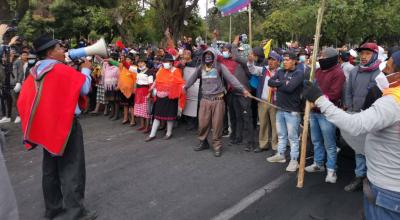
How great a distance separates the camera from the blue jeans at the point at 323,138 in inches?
215

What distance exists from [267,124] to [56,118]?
4135mm

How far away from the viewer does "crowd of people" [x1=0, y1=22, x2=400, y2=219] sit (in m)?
2.65

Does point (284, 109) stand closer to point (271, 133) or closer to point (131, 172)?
point (271, 133)

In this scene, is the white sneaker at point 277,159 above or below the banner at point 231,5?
below

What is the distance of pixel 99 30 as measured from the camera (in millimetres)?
36375

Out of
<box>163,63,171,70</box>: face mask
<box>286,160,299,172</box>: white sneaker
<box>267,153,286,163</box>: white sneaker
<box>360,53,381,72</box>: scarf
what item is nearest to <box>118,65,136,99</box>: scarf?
<box>163,63,171,70</box>: face mask

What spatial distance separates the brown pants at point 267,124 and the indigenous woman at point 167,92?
6.06ft

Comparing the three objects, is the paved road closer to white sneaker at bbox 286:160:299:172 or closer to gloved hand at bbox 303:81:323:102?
white sneaker at bbox 286:160:299:172

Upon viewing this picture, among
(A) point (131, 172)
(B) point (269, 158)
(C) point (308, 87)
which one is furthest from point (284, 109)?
(C) point (308, 87)

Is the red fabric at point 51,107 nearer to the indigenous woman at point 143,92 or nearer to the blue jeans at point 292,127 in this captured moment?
the blue jeans at point 292,127

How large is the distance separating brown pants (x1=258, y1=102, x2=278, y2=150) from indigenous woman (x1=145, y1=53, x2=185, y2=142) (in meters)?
1.85

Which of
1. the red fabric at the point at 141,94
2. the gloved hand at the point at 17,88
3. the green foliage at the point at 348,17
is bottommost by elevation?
the red fabric at the point at 141,94

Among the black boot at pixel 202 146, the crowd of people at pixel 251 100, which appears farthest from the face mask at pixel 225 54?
the black boot at pixel 202 146

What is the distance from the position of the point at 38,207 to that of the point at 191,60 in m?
5.05
